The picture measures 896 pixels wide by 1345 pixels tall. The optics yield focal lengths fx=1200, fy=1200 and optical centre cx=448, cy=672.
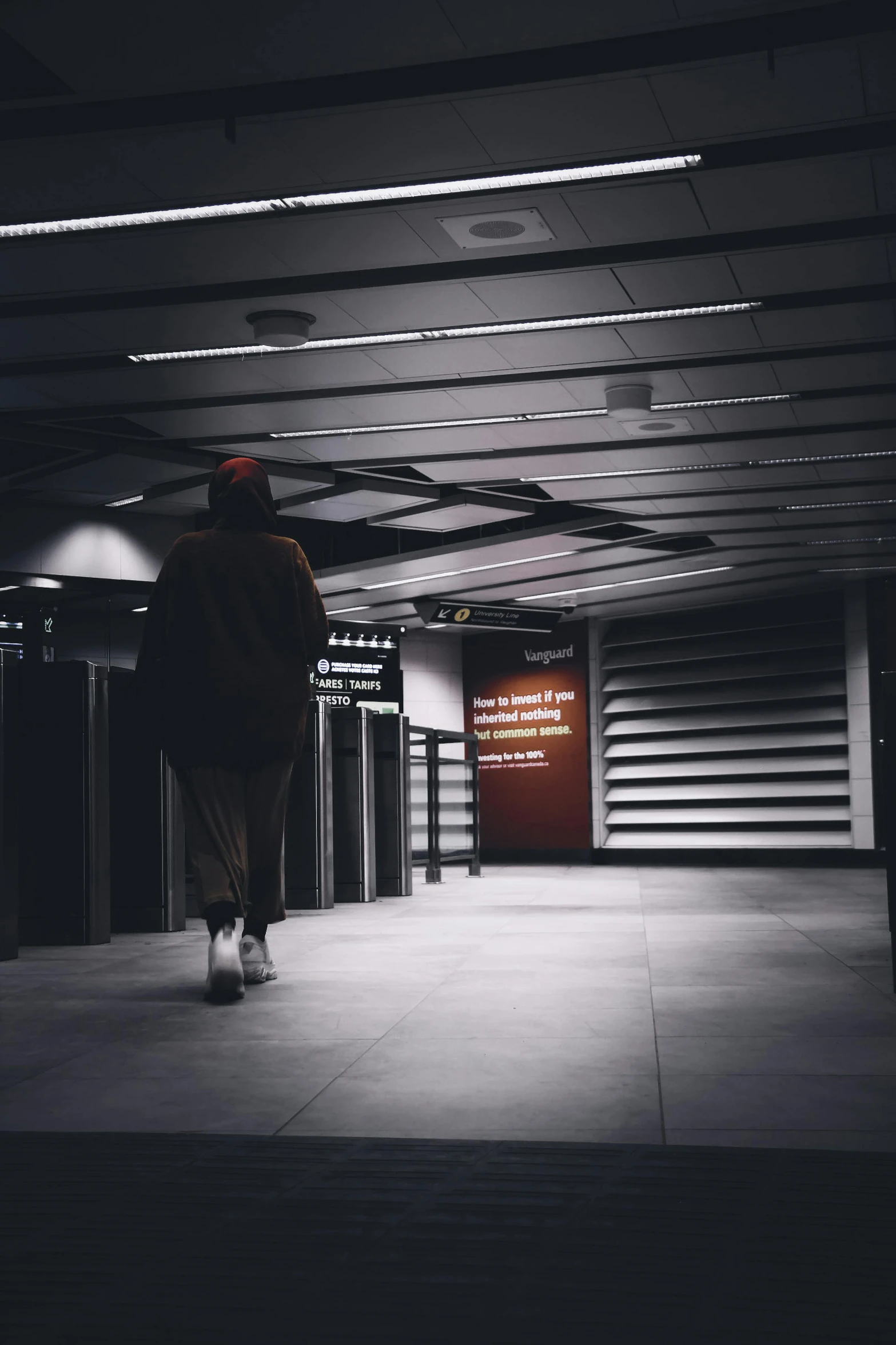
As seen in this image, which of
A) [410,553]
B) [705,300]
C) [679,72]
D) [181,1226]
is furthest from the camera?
[410,553]

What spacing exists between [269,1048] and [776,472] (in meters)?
8.13

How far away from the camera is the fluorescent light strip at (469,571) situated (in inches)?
508

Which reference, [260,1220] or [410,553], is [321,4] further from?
[410,553]

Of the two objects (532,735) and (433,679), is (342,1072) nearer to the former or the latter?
(532,735)

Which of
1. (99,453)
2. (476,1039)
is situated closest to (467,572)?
(99,453)

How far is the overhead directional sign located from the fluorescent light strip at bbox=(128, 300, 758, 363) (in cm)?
807

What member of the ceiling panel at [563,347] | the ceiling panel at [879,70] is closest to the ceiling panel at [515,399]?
the ceiling panel at [563,347]

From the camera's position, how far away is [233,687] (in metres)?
4.05

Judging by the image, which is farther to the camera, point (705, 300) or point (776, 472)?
point (776, 472)

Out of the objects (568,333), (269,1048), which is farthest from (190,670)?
(568,333)

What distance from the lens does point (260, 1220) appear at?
179 cm

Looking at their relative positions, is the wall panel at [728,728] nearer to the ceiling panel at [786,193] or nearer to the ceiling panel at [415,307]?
the ceiling panel at [415,307]

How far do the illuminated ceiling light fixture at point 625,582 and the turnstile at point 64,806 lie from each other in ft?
30.1

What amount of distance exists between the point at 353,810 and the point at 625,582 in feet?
21.8
